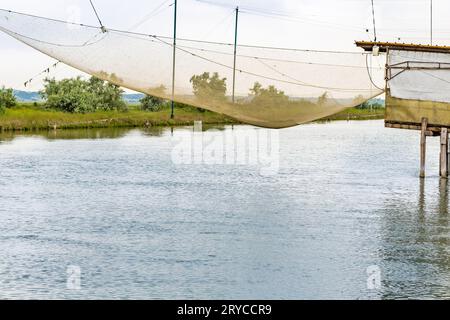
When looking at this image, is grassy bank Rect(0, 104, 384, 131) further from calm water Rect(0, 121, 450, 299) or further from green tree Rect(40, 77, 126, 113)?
calm water Rect(0, 121, 450, 299)

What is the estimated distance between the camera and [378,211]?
25.6 m

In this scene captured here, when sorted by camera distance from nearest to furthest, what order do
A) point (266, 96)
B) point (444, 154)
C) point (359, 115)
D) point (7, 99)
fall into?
point (266, 96) < point (444, 154) < point (7, 99) < point (359, 115)

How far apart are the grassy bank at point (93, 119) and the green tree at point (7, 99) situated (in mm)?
482

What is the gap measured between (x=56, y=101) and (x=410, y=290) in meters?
59.1

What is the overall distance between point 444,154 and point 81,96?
45.8 metres

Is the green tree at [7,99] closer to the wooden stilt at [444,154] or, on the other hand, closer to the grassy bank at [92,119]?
the grassy bank at [92,119]

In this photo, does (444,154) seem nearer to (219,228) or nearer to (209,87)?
(219,228)

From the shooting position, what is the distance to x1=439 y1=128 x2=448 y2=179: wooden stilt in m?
31.1

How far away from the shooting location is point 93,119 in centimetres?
7081

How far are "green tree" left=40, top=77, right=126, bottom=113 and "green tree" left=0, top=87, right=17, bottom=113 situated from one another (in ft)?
19.5

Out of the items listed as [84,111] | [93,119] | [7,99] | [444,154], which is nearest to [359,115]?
[84,111]

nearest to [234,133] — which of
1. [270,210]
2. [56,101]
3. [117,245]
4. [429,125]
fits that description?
[56,101]

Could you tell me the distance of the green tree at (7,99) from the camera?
64.7 metres
